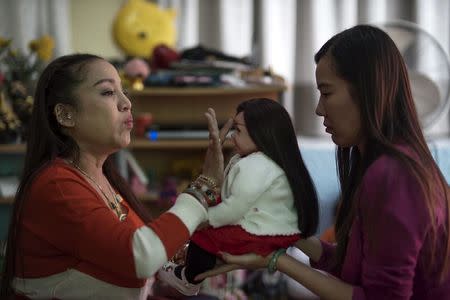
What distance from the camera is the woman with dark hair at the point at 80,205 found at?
114 cm

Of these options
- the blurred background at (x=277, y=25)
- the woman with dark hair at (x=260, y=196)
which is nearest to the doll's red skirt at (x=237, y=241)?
the woman with dark hair at (x=260, y=196)

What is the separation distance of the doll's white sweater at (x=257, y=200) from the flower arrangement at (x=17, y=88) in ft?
6.51

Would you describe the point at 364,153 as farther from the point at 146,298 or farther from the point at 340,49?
the point at 146,298

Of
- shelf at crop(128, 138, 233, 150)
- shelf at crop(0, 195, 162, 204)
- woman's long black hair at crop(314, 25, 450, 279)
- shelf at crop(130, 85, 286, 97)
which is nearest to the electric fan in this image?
shelf at crop(130, 85, 286, 97)

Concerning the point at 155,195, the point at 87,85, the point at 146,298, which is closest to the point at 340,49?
the point at 87,85

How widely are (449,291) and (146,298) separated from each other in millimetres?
725

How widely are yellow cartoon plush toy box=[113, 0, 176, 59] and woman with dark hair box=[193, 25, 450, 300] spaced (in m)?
2.17

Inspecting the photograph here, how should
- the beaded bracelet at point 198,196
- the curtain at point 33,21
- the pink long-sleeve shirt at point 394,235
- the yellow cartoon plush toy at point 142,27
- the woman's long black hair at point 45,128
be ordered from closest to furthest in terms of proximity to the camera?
the pink long-sleeve shirt at point 394,235 < the beaded bracelet at point 198,196 < the woman's long black hair at point 45,128 < the yellow cartoon plush toy at point 142,27 < the curtain at point 33,21

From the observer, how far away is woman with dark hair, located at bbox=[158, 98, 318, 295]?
3.74 feet

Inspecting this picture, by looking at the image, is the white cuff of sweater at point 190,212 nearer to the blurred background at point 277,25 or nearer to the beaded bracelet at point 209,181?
the beaded bracelet at point 209,181

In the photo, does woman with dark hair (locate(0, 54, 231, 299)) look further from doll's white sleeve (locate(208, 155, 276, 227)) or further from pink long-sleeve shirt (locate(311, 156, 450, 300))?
pink long-sleeve shirt (locate(311, 156, 450, 300))

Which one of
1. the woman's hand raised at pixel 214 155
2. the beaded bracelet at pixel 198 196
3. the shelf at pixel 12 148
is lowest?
the shelf at pixel 12 148

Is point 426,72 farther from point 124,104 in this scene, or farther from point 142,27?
point 124,104

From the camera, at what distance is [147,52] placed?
3.28m
